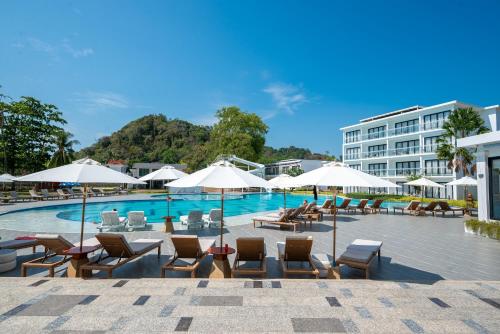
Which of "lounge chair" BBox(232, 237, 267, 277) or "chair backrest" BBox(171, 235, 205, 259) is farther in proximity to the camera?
"chair backrest" BBox(171, 235, 205, 259)

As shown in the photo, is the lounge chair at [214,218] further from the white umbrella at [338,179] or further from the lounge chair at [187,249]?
the white umbrella at [338,179]

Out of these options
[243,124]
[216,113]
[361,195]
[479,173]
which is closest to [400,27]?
[361,195]

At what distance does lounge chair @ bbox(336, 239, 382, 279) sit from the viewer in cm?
547

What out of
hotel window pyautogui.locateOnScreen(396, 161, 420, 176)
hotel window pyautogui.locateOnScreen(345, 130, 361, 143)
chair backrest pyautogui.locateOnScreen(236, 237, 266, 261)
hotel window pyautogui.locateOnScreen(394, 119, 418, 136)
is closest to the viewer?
chair backrest pyautogui.locateOnScreen(236, 237, 266, 261)

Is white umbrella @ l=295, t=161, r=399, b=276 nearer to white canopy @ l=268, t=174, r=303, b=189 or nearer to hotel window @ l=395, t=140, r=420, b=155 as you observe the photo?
white canopy @ l=268, t=174, r=303, b=189

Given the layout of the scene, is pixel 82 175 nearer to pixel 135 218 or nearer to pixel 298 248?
pixel 298 248

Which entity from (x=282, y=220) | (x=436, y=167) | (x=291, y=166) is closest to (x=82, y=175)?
(x=282, y=220)

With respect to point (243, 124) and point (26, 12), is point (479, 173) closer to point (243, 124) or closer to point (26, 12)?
point (26, 12)

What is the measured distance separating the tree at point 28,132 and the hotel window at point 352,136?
1663 inches

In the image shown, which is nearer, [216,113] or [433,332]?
[433,332]

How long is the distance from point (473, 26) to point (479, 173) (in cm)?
2559

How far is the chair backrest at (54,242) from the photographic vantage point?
→ 19.1ft

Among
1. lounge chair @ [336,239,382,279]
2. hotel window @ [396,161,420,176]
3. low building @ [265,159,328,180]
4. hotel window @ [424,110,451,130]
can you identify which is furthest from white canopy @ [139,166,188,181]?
low building @ [265,159,328,180]

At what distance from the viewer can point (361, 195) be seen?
3183 centimetres
